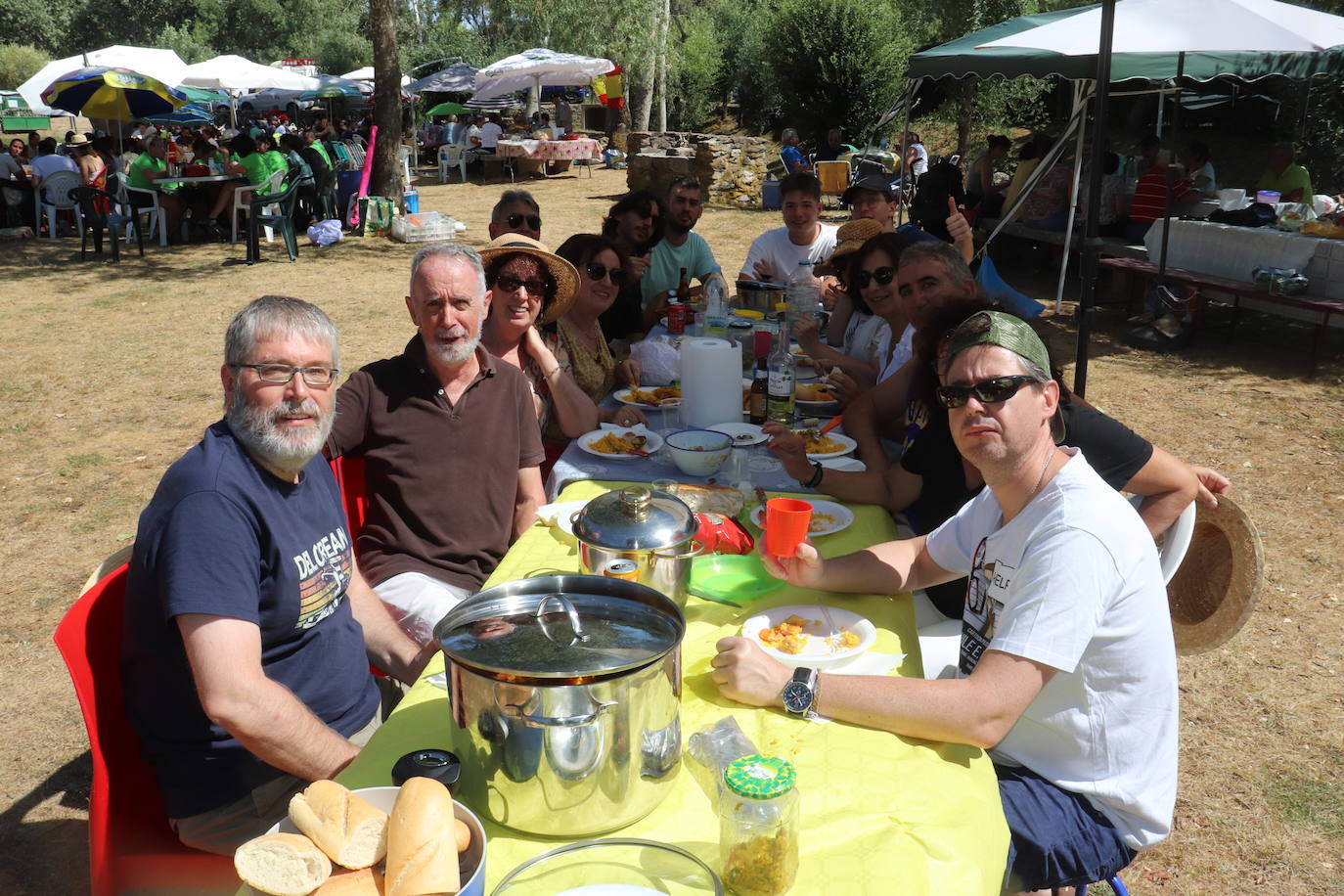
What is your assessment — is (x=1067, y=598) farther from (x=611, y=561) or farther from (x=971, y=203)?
(x=971, y=203)

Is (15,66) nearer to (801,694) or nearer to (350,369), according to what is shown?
(350,369)

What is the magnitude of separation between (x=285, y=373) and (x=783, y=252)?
192 inches

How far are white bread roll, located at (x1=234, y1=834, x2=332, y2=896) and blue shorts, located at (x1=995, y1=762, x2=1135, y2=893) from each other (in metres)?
1.30

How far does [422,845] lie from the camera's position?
119 cm

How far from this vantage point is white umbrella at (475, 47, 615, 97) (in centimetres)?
2488

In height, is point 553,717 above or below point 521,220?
below

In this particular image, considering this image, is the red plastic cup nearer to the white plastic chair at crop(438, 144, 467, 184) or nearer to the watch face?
the watch face

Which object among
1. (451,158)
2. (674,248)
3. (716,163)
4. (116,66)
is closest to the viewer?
(674,248)

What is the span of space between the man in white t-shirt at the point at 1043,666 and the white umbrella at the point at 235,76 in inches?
823

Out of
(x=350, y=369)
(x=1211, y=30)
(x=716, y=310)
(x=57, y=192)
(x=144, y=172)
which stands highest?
(x=1211, y=30)

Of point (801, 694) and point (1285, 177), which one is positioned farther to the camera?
point (1285, 177)

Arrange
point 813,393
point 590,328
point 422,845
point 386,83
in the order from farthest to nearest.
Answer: point 386,83 < point 590,328 < point 813,393 < point 422,845

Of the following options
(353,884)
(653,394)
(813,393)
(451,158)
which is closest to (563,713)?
(353,884)

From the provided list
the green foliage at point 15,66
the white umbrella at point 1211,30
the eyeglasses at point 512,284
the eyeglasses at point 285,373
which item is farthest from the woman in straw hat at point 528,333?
the green foliage at point 15,66
